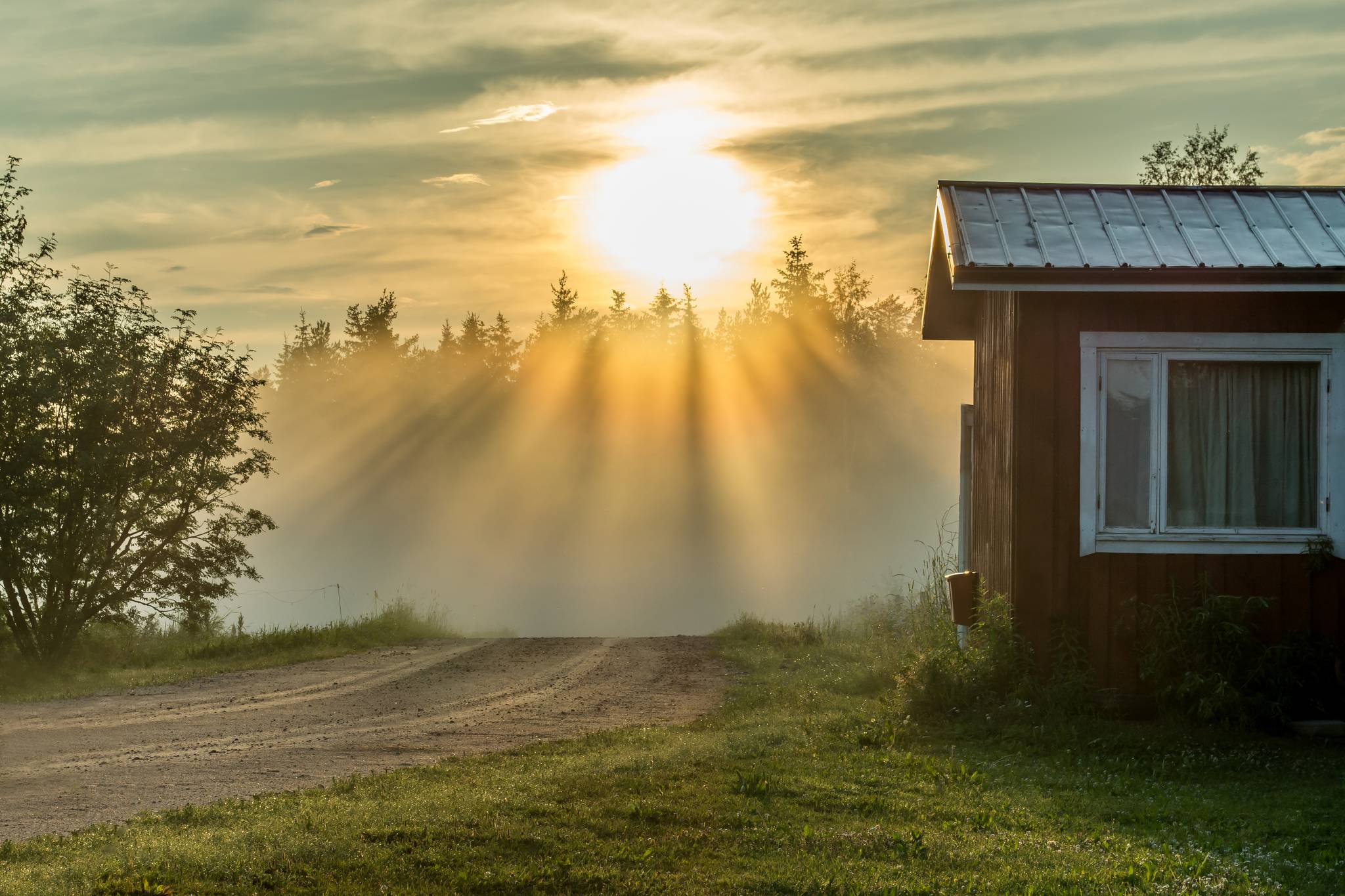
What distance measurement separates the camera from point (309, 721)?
36.4 ft

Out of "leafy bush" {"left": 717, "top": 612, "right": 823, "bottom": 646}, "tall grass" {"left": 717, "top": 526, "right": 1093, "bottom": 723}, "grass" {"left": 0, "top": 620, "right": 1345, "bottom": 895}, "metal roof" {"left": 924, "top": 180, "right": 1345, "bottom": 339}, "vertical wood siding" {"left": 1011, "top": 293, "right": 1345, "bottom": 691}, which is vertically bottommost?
"leafy bush" {"left": 717, "top": 612, "right": 823, "bottom": 646}

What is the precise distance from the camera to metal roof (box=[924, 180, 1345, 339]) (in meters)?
9.48

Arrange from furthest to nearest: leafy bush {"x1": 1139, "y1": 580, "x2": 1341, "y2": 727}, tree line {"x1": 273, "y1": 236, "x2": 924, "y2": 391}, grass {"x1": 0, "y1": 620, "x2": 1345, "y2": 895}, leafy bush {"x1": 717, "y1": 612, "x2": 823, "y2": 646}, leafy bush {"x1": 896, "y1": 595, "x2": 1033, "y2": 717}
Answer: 1. tree line {"x1": 273, "y1": 236, "x2": 924, "y2": 391}
2. leafy bush {"x1": 717, "y1": 612, "x2": 823, "y2": 646}
3. leafy bush {"x1": 896, "y1": 595, "x2": 1033, "y2": 717}
4. leafy bush {"x1": 1139, "y1": 580, "x2": 1341, "y2": 727}
5. grass {"x1": 0, "y1": 620, "x2": 1345, "y2": 895}

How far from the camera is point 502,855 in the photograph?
19.0 feet

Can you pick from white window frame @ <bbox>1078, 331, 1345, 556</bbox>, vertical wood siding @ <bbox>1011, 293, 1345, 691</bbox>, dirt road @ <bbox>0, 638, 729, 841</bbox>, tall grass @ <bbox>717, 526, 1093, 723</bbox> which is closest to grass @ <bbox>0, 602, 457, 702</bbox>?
dirt road @ <bbox>0, 638, 729, 841</bbox>

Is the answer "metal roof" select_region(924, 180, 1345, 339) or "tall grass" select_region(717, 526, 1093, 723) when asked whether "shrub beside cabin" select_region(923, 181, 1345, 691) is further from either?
"tall grass" select_region(717, 526, 1093, 723)

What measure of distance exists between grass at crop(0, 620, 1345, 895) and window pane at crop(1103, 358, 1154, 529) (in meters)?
1.87

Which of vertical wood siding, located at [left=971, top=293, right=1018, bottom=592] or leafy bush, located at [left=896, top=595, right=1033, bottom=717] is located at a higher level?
vertical wood siding, located at [left=971, top=293, right=1018, bottom=592]

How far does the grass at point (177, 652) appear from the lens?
1398 centimetres

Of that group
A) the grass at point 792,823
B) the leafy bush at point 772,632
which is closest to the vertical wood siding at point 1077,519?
the grass at point 792,823

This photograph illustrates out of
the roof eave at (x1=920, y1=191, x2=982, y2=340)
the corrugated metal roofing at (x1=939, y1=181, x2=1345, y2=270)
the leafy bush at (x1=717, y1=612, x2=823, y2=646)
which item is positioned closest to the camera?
the corrugated metal roofing at (x1=939, y1=181, x2=1345, y2=270)

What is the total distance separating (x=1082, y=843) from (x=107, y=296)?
15.4 metres

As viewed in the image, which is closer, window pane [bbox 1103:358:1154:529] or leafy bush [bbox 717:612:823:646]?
window pane [bbox 1103:358:1154:529]

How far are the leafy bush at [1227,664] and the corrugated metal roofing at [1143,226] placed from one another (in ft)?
9.68
